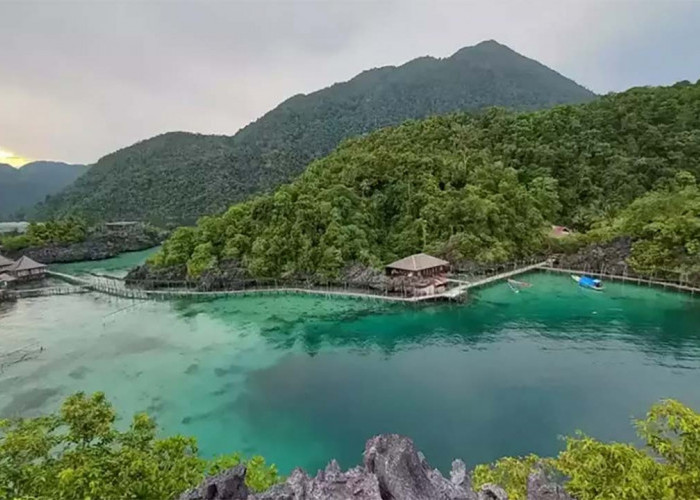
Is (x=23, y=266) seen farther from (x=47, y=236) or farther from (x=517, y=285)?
(x=517, y=285)

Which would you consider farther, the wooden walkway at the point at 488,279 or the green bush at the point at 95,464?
the wooden walkway at the point at 488,279

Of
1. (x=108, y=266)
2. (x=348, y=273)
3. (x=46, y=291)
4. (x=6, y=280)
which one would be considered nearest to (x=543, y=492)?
(x=348, y=273)

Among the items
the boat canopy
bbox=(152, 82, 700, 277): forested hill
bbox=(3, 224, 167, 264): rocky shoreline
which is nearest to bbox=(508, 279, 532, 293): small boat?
bbox=(152, 82, 700, 277): forested hill

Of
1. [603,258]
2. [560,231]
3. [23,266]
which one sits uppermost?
[560,231]

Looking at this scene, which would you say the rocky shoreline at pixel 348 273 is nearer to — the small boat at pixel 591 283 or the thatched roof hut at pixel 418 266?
the thatched roof hut at pixel 418 266

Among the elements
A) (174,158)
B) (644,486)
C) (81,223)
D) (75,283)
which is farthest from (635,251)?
(174,158)

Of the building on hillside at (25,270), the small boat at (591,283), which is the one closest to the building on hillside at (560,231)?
the small boat at (591,283)

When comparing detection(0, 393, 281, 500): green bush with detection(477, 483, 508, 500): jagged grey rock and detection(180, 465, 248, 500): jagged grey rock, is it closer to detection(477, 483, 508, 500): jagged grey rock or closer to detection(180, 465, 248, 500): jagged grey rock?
detection(180, 465, 248, 500): jagged grey rock
